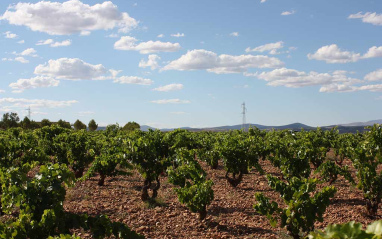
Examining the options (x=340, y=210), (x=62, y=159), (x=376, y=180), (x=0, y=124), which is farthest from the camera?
(x=0, y=124)

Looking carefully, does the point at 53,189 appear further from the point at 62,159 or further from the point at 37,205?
the point at 62,159

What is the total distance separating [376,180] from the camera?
387 inches

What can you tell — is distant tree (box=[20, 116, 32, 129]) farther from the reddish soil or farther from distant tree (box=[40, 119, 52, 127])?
the reddish soil

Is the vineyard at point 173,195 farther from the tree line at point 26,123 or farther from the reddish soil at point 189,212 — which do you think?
the tree line at point 26,123

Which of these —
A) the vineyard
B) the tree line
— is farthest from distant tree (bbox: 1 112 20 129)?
the vineyard

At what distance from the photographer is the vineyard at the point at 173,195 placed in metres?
5.95

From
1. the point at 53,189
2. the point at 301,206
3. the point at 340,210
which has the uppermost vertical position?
the point at 53,189

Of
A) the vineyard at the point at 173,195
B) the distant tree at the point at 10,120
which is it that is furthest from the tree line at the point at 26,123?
the vineyard at the point at 173,195

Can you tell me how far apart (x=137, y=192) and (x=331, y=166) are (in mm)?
7821

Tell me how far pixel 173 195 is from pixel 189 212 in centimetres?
222

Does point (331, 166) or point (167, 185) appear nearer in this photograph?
point (331, 166)

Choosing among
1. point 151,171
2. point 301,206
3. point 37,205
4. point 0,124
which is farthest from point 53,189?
point 0,124

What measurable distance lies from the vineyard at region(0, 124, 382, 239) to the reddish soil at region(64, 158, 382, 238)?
0.10 feet

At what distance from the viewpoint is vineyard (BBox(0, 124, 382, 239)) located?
595cm
